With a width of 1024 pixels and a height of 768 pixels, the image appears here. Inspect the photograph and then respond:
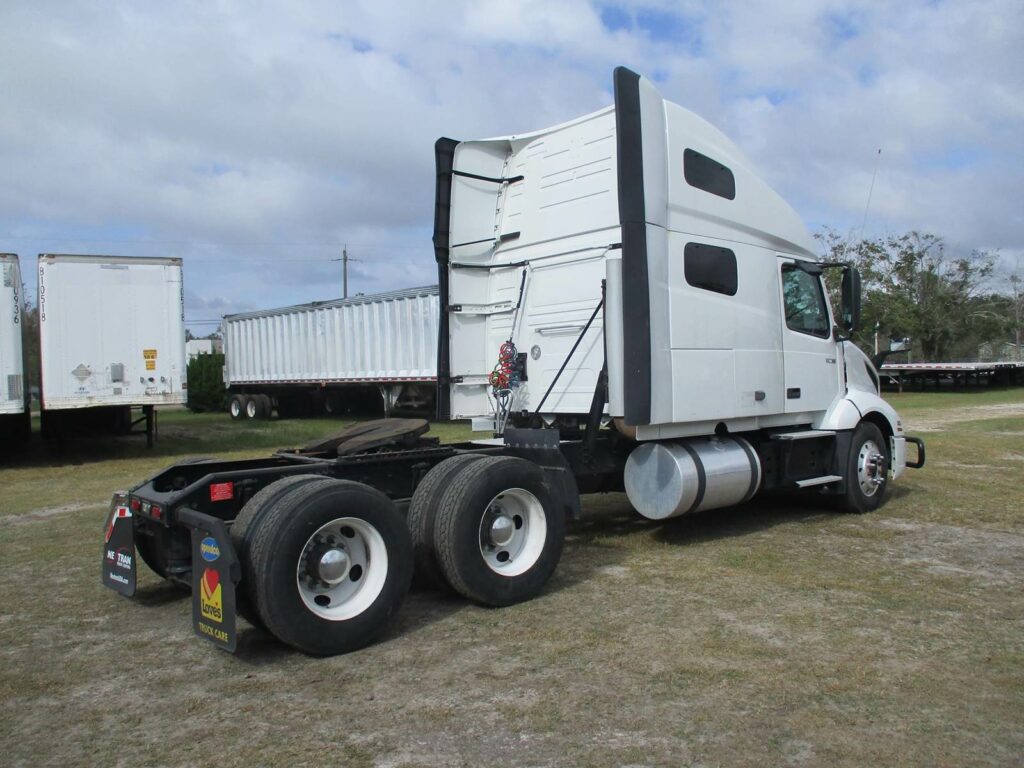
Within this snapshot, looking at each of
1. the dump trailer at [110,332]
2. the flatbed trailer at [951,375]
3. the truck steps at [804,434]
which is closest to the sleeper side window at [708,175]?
the truck steps at [804,434]

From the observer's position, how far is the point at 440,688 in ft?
14.3

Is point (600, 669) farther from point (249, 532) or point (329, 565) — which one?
point (249, 532)

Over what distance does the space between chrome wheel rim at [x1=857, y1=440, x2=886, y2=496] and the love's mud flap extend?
255 inches

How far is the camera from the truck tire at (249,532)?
181 inches

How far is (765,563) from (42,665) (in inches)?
192

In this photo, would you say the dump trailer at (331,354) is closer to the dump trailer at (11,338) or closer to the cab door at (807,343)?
the dump trailer at (11,338)

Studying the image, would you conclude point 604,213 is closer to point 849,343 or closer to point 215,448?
point 849,343

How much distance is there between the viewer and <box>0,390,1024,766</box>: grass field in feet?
12.1

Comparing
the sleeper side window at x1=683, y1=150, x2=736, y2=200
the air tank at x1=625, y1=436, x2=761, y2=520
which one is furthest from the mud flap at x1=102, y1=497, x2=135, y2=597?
the sleeper side window at x1=683, y1=150, x2=736, y2=200

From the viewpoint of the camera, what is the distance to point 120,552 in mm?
5613

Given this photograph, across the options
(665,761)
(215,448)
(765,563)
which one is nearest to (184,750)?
(665,761)

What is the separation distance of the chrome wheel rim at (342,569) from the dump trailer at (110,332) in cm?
1102

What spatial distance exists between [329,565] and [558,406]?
10.2 feet

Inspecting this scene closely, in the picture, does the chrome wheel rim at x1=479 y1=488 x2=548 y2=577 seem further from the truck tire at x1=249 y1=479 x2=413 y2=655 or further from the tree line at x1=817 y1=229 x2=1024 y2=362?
the tree line at x1=817 y1=229 x2=1024 y2=362
